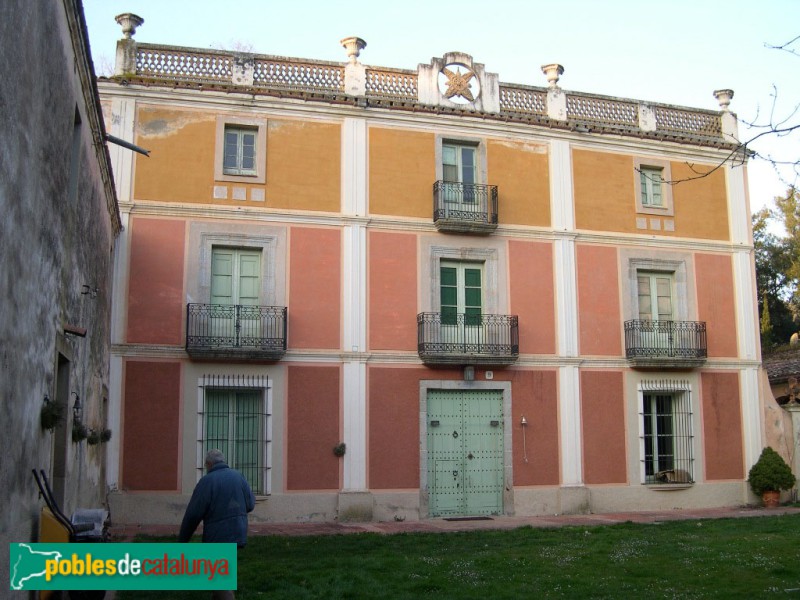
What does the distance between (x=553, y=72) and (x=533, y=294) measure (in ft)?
16.9

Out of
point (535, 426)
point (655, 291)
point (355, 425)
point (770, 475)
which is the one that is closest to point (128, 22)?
point (355, 425)

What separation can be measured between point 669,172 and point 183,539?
1572 cm

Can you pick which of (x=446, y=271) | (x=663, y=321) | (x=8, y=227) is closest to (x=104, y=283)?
(x=446, y=271)

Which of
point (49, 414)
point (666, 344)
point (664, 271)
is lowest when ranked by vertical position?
point (49, 414)

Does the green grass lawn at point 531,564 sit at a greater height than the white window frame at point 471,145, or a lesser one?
lesser

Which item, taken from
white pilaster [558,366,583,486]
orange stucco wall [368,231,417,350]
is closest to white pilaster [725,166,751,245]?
white pilaster [558,366,583,486]

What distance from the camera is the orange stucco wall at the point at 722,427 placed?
63.2ft

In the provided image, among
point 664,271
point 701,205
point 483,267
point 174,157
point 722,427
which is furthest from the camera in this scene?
point 701,205

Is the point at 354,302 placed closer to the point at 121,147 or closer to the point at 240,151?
the point at 240,151

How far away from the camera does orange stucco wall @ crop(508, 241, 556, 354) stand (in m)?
18.4

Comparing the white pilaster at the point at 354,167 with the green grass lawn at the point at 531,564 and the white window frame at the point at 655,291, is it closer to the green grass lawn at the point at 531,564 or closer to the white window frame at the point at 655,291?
the white window frame at the point at 655,291

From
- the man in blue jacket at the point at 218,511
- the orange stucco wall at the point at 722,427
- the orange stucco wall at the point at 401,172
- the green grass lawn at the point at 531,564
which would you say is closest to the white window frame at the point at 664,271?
the orange stucco wall at the point at 722,427

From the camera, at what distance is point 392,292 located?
58.1 feet

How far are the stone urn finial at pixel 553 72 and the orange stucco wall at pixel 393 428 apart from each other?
733 centimetres
